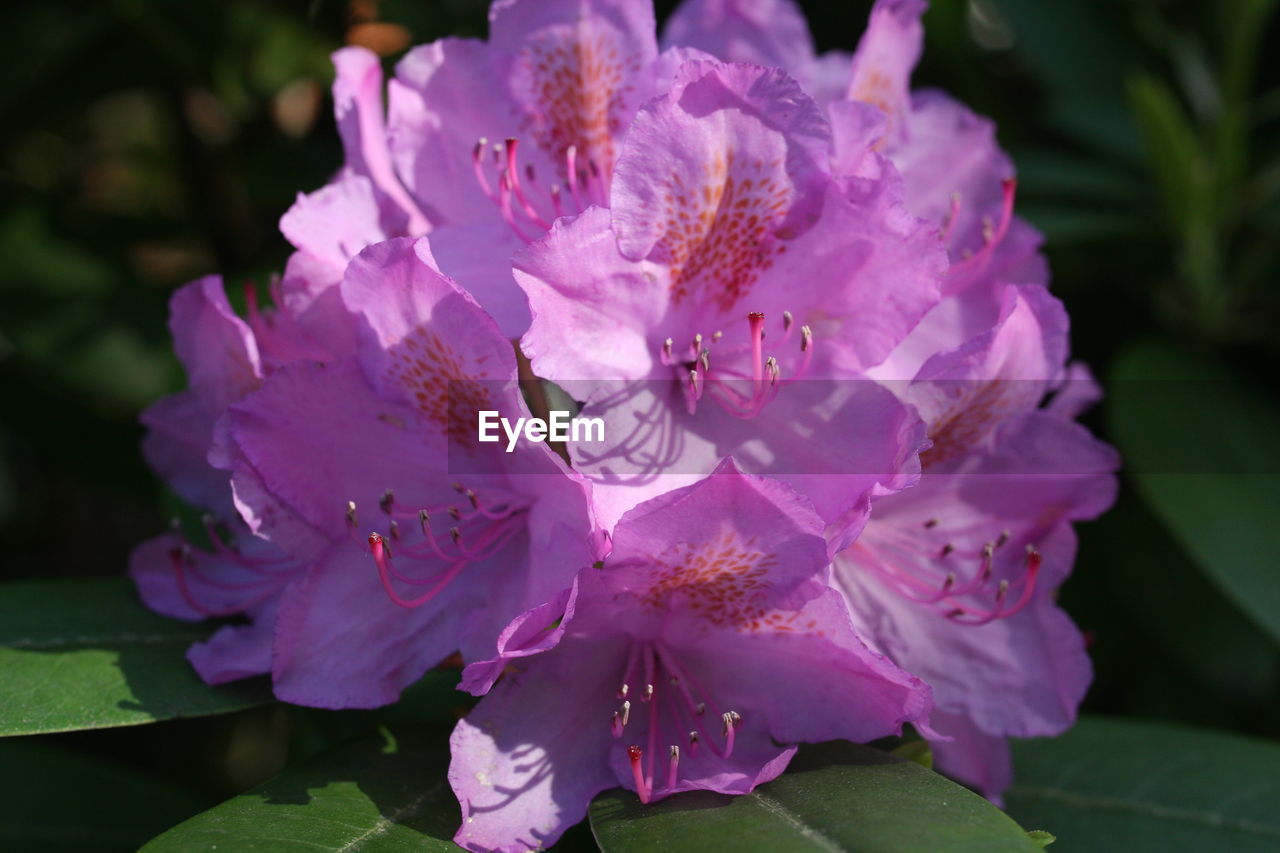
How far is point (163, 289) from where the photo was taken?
2160 millimetres

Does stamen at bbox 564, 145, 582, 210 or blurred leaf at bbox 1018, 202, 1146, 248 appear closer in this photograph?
stamen at bbox 564, 145, 582, 210

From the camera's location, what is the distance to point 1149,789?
1.46 metres

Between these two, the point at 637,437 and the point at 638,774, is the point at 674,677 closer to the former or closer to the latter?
the point at 638,774

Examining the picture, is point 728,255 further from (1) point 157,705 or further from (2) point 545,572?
(1) point 157,705

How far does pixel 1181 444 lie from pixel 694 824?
1.18m

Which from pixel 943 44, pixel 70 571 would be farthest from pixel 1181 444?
pixel 70 571

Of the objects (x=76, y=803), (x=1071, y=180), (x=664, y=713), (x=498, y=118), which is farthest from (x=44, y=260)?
(x=1071, y=180)

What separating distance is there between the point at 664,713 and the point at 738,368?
0.34m

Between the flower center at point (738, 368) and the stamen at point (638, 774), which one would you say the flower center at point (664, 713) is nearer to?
the stamen at point (638, 774)

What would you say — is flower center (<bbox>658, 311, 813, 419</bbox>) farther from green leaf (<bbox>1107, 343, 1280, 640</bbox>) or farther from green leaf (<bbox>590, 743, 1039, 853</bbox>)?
green leaf (<bbox>1107, 343, 1280, 640</bbox>)

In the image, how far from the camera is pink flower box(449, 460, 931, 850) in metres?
1.00

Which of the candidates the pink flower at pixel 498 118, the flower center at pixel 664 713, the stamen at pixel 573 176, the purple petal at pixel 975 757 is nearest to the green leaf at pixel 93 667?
the flower center at pixel 664 713

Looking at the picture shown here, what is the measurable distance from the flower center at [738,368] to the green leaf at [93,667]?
20.3 inches

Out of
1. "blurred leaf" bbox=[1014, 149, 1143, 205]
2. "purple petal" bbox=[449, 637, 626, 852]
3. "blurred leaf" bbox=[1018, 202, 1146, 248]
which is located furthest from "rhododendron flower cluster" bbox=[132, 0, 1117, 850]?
"blurred leaf" bbox=[1014, 149, 1143, 205]
